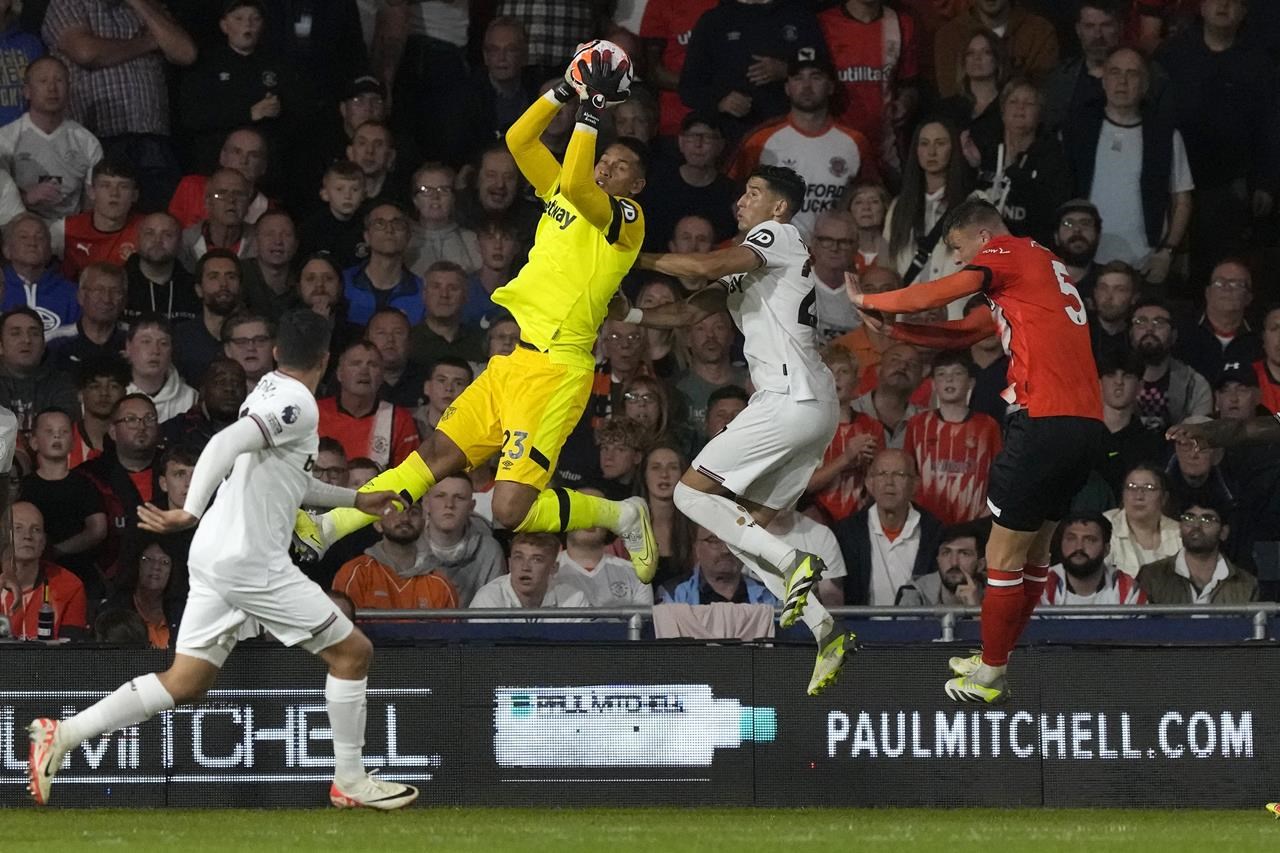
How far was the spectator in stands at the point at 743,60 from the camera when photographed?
52.6ft

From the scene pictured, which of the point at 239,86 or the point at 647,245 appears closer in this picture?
the point at 647,245

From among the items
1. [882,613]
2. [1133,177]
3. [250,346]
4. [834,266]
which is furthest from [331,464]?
[1133,177]

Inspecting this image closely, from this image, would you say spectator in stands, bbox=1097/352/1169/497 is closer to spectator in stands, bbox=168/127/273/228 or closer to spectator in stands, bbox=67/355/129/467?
spectator in stands, bbox=168/127/273/228

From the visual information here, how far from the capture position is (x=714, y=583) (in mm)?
12883

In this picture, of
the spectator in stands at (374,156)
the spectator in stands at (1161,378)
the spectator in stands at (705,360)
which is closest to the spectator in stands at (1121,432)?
the spectator in stands at (1161,378)

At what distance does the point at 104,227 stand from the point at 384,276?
6.11ft

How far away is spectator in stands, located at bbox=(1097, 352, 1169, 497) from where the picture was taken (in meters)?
13.8

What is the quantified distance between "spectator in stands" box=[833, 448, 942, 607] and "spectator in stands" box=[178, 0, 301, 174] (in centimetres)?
522

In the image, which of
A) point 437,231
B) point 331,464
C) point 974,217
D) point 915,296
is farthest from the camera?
point 437,231

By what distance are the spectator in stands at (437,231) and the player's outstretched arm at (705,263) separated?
4345 millimetres

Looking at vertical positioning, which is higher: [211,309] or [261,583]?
[211,309]

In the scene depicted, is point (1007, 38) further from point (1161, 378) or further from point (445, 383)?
point (445, 383)

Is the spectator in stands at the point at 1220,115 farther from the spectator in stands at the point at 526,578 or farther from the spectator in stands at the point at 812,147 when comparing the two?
the spectator in stands at the point at 526,578

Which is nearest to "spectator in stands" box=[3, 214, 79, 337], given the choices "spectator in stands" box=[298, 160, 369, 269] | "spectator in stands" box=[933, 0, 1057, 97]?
"spectator in stands" box=[298, 160, 369, 269]
